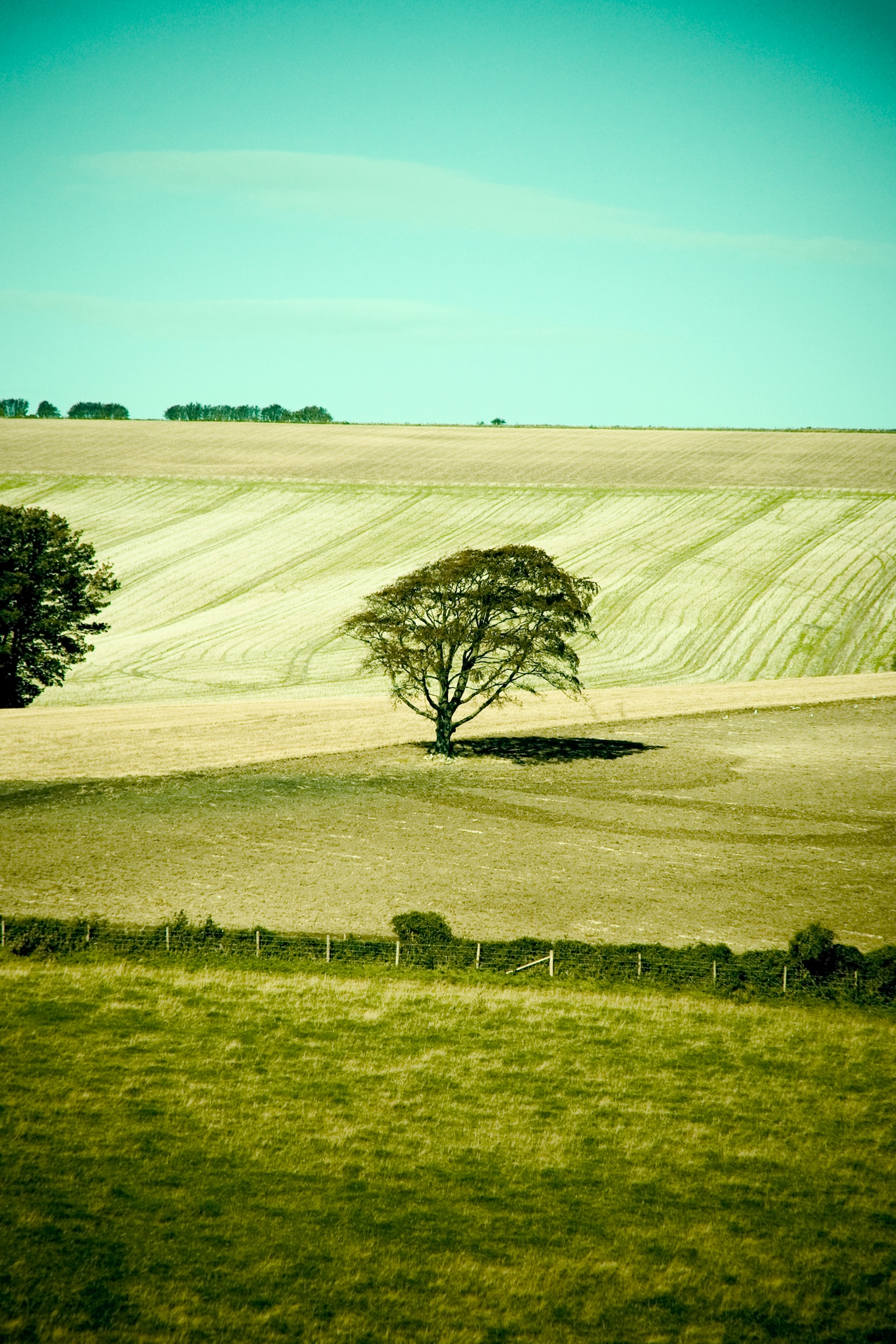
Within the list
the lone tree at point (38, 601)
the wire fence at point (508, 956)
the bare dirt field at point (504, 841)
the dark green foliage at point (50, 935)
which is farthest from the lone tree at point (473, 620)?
the dark green foliage at point (50, 935)

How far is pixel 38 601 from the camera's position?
5931cm

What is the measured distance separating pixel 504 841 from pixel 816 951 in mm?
13199

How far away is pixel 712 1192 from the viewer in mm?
17906

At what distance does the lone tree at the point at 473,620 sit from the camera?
1864 inches

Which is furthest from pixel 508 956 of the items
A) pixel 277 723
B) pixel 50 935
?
pixel 277 723

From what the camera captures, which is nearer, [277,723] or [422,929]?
[422,929]

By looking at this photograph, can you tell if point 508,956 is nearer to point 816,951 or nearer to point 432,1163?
point 816,951

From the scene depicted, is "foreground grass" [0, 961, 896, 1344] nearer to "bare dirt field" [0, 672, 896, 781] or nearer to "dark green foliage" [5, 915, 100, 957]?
"dark green foliage" [5, 915, 100, 957]

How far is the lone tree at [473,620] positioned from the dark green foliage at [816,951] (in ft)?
74.3

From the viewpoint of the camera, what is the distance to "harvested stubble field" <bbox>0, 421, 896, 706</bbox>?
69812mm

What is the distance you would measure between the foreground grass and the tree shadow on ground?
78.4 feet

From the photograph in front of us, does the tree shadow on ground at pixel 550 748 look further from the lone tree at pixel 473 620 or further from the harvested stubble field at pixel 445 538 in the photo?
the harvested stubble field at pixel 445 538

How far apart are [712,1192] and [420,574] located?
33584mm

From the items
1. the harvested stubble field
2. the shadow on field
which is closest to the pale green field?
the harvested stubble field
